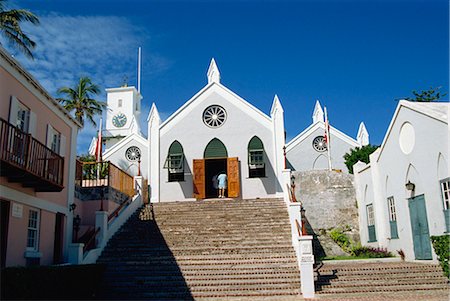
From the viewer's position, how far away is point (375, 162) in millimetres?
18047

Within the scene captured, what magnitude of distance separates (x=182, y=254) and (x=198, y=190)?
313 inches

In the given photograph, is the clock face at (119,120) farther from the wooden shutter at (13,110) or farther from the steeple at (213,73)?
the wooden shutter at (13,110)

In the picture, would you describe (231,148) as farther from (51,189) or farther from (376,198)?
(51,189)

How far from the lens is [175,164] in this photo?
75.4 feet

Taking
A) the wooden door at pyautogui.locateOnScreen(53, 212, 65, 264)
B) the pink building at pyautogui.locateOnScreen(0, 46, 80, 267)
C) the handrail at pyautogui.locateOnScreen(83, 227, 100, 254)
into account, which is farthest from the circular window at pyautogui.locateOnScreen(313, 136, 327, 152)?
the wooden door at pyautogui.locateOnScreen(53, 212, 65, 264)

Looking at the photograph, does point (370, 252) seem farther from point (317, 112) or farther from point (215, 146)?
point (317, 112)

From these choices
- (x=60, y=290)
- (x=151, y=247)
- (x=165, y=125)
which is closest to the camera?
(x=60, y=290)

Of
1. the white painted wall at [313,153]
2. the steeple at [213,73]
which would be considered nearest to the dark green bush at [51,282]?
the steeple at [213,73]

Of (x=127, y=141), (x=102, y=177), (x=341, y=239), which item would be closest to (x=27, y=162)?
(x=102, y=177)

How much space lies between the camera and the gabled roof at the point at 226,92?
77.9 feet

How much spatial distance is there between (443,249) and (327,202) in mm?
8755

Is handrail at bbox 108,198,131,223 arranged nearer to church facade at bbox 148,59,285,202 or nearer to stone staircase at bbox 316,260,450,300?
church facade at bbox 148,59,285,202

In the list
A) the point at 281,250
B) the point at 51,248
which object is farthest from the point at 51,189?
the point at 281,250

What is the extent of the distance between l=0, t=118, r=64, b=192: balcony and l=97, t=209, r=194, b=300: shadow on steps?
3.45 m
